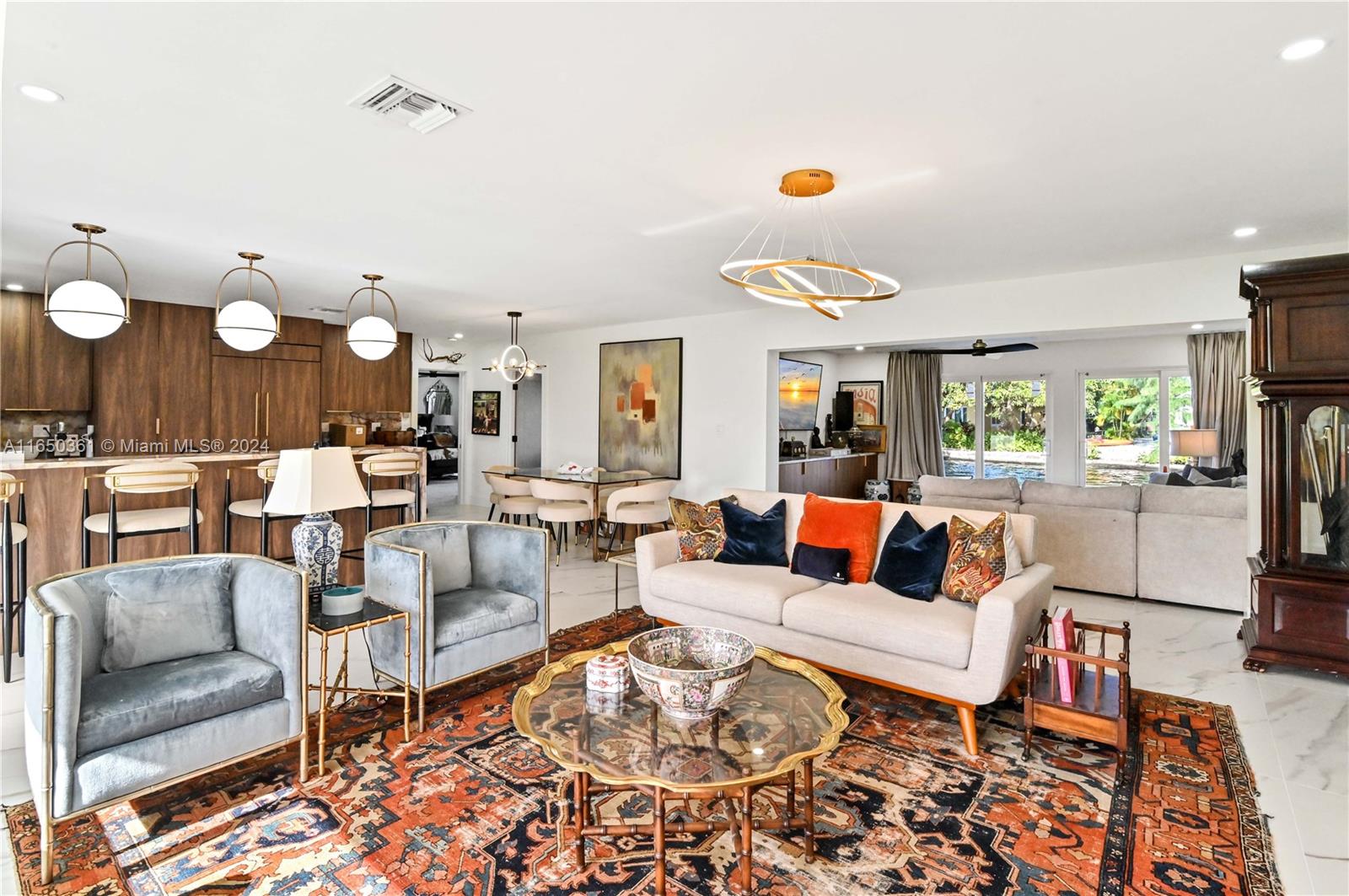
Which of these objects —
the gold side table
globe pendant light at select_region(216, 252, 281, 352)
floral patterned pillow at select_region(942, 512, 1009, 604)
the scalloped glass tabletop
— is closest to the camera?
the scalloped glass tabletop

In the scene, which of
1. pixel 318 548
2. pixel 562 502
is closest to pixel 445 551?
pixel 318 548

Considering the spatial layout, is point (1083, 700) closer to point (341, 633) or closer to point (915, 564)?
point (915, 564)

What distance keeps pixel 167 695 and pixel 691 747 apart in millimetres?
1749

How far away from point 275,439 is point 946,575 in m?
6.85

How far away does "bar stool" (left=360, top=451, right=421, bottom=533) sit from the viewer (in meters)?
4.93

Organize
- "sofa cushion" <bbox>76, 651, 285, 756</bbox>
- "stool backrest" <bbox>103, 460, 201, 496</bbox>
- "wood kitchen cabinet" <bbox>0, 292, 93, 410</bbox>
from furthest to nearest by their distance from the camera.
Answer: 1. "wood kitchen cabinet" <bbox>0, 292, 93, 410</bbox>
2. "stool backrest" <bbox>103, 460, 201, 496</bbox>
3. "sofa cushion" <bbox>76, 651, 285, 756</bbox>

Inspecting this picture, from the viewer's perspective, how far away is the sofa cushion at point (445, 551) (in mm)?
3393

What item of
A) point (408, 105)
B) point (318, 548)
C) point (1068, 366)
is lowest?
point (318, 548)

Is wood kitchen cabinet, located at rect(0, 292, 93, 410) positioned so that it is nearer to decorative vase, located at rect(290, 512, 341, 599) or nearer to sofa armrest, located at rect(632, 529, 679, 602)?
decorative vase, located at rect(290, 512, 341, 599)

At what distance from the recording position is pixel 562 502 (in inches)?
266

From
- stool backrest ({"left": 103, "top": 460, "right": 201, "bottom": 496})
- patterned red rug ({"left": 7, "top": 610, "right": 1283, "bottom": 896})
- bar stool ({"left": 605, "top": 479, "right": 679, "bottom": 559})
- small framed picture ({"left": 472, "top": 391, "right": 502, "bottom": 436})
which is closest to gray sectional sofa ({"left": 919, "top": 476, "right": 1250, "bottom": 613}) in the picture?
patterned red rug ({"left": 7, "top": 610, "right": 1283, "bottom": 896})

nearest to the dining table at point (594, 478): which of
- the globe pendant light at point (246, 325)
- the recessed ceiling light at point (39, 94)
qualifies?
the globe pendant light at point (246, 325)

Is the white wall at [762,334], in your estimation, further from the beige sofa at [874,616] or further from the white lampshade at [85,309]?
the white lampshade at [85,309]

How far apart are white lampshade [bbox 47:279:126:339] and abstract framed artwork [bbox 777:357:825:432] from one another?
676cm
